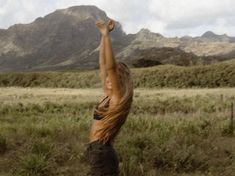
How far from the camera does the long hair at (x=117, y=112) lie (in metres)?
5.71

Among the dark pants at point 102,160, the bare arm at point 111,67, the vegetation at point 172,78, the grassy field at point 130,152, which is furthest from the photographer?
the vegetation at point 172,78

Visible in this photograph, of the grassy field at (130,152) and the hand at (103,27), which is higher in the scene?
the hand at (103,27)

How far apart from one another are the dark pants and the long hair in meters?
0.07

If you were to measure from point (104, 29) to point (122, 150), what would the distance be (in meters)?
6.38

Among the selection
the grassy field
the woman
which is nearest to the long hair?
the woman

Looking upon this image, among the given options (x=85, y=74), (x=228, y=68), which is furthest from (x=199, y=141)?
(x=85, y=74)

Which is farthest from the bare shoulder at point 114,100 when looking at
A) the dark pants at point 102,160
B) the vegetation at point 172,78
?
the vegetation at point 172,78

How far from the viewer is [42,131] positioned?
1448 centimetres

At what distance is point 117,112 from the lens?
5711mm

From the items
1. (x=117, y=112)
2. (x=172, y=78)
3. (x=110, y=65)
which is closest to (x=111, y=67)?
(x=110, y=65)

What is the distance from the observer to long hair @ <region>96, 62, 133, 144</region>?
5707 mm

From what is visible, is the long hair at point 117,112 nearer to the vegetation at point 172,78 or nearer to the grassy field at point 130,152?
the grassy field at point 130,152

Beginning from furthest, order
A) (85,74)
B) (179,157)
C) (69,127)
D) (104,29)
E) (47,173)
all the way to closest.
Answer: (85,74) < (69,127) < (179,157) < (47,173) < (104,29)

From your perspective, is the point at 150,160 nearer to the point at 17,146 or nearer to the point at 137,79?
the point at 17,146
